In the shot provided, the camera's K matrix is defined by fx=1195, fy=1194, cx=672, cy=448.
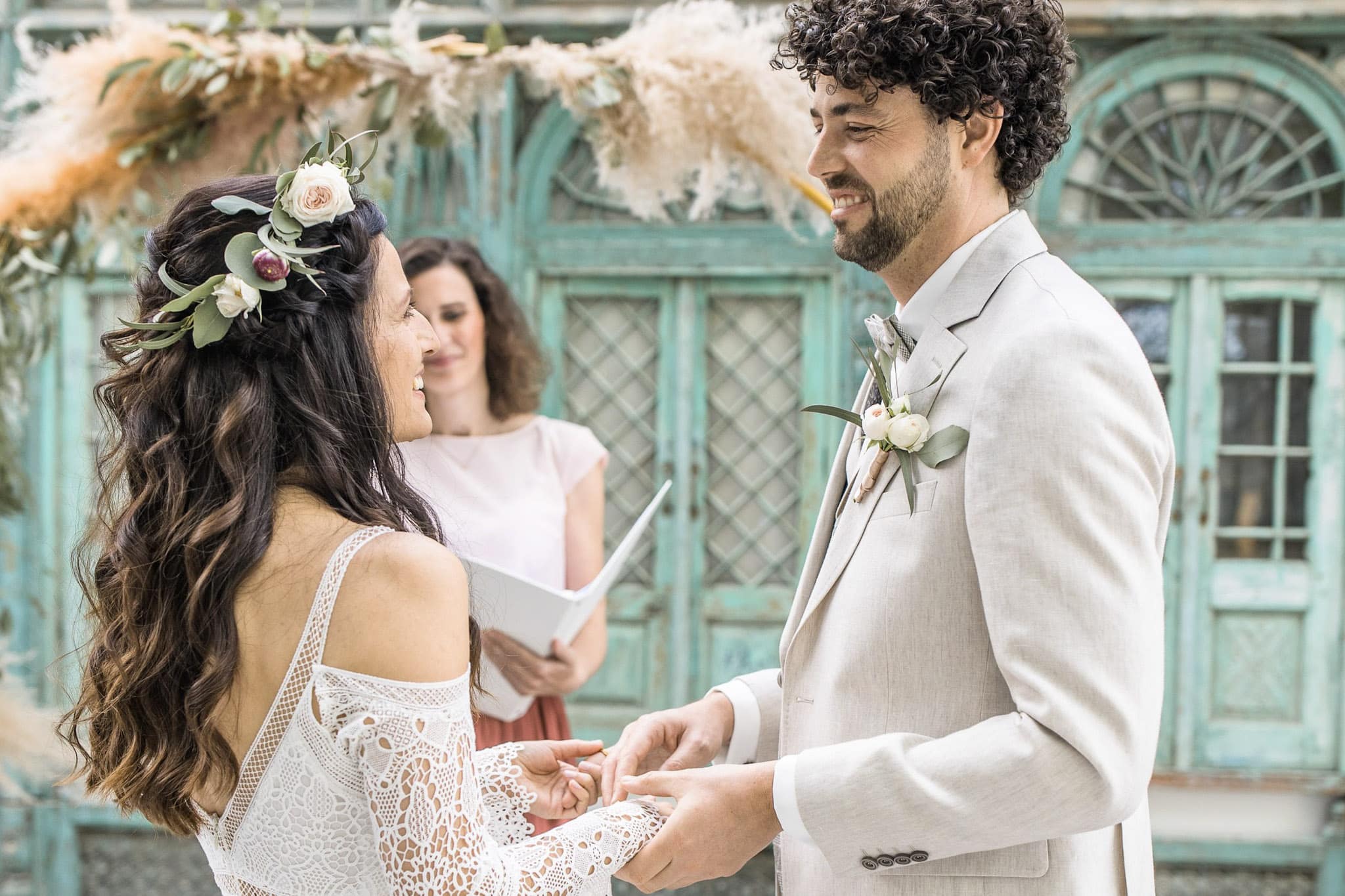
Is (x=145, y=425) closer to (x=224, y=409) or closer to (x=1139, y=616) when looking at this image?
(x=224, y=409)

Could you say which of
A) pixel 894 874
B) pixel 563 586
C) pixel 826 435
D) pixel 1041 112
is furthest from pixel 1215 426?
Answer: pixel 894 874

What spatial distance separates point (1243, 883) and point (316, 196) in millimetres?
4457

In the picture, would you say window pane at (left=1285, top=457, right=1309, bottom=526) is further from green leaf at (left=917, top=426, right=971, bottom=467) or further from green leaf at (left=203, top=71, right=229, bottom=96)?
green leaf at (left=203, top=71, right=229, bottom=96)

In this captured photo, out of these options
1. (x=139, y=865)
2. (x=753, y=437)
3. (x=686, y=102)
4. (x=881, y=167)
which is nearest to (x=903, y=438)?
(x=881, y=167)

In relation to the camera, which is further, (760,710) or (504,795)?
(760,710)

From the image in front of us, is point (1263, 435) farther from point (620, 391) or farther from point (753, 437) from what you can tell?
point (620, 391)

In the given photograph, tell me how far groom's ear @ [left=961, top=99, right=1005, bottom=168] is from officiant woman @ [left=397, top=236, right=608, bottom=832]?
163cm

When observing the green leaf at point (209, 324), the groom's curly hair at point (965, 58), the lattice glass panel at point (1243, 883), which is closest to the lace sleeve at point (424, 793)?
the green leaf at point (209, 324)

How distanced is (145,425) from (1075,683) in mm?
1125

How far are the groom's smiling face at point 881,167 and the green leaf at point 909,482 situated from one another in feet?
0.96

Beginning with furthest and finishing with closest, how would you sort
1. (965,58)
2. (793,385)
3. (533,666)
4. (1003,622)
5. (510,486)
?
(793,385) → (510,486) → (533,666) → (965,58) → (1003,622)

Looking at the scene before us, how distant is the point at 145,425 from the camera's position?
1.46 meters

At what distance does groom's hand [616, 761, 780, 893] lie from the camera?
1465 millimetres

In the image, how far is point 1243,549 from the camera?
4.54 metres
